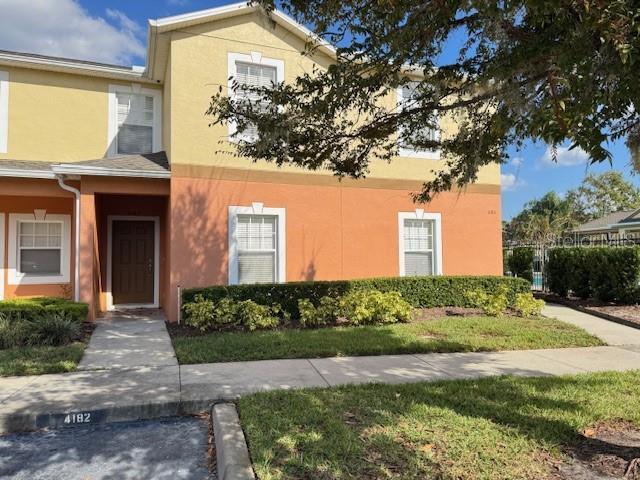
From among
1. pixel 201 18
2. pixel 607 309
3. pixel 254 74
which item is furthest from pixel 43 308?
pixel 607 309

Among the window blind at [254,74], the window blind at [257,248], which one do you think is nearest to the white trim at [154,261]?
the window blind at [257,248]

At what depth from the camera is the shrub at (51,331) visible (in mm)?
7383

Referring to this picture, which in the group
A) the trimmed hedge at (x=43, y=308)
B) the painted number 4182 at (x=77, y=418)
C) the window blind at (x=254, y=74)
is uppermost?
the window blind at (x=254, y=74)

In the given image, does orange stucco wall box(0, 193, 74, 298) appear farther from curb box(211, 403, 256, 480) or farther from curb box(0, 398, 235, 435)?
curb box(211, 403, 256, 480)

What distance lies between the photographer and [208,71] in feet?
32.3

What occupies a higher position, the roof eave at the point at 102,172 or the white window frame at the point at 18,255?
the roof eave at the point at 102,172

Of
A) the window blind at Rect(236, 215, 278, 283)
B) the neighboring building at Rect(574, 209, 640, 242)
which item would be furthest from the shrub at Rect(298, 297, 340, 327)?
the neighboring building at Rect(574, 209, 640, 242)

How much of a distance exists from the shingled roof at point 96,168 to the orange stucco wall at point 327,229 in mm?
601

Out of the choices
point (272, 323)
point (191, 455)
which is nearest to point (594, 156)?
point (191, 455)

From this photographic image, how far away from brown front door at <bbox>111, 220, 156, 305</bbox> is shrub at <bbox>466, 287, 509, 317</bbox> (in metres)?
8.21

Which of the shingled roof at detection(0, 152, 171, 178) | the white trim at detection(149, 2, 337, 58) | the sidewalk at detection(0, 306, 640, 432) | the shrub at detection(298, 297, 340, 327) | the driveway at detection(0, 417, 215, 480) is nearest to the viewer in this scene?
the driveway at detection(0, 417, 215, 480)

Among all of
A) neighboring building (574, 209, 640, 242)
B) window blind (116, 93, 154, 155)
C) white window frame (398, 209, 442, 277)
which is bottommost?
white window frame (398, 209, 442, 277)

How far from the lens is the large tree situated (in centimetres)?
278

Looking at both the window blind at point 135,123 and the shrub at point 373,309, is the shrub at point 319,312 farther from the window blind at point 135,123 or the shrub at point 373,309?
the window blind at point 135,123
